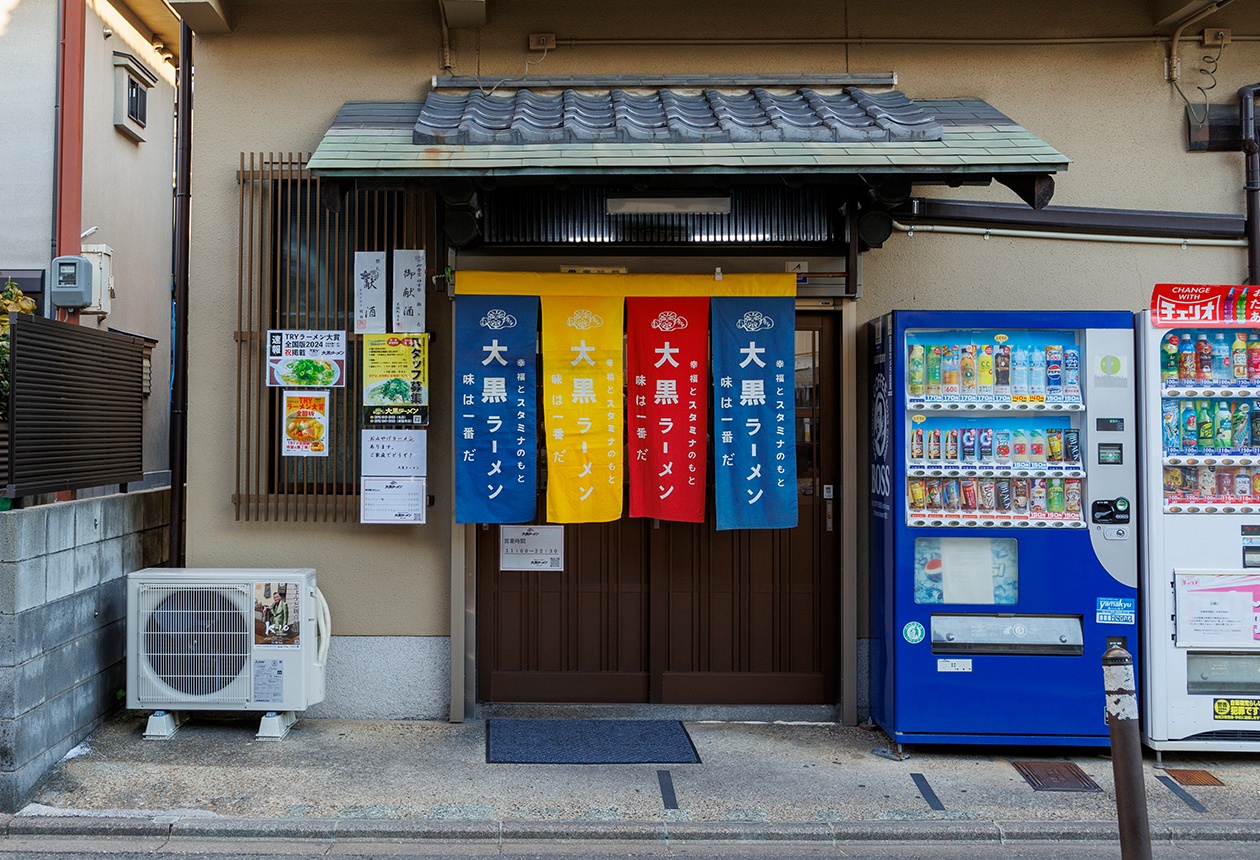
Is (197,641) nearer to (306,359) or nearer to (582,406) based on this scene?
(306,359)

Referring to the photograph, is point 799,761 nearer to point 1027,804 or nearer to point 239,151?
point 1027,804

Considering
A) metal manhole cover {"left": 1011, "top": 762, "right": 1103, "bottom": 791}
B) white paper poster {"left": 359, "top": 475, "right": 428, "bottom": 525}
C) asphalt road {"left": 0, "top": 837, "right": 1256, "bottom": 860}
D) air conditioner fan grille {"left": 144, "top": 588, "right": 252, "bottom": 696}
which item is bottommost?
asphalt road {"left": 0, "top": 837, "right": 1256, "bottom": 860}

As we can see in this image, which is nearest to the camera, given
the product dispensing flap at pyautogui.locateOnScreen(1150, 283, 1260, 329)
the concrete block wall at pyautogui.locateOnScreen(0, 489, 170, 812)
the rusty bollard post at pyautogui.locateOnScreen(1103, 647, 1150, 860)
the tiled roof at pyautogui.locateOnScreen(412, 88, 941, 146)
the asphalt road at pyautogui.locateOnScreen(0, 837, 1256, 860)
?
the rusty bollard post at pyautogui.locateOnScreen(1103, 647, 1150, 860)

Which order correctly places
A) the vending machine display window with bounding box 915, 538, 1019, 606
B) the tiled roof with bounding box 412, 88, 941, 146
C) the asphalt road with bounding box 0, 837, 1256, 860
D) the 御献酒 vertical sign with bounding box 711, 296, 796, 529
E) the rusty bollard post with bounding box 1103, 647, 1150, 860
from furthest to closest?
the 御献酒 vertical sign with bounding box 711, 296, 796, 529 → the vending machine display window with bounding box 915, 538, 1019, 606 → the tiled roof with bounding box 412, 88, 941, 146 → the asphalt road with bounding box 0, 837, 1256, 860 → the rusty bollard post with bounding box 1103, 647, 1150, 860

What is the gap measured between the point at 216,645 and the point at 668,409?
11.6ft

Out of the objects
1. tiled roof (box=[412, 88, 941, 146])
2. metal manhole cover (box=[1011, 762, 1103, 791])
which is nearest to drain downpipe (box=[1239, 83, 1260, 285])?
tiled roof (box=[412, 88, 941, 146])

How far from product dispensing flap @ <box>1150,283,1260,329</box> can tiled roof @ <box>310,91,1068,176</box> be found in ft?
4.35

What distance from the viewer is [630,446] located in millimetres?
6293

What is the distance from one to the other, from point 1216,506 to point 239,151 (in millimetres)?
7374

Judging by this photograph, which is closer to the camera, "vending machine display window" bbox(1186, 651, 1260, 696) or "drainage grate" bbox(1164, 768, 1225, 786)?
"drainage grate" bbox(1164, 768, 1225, 786)

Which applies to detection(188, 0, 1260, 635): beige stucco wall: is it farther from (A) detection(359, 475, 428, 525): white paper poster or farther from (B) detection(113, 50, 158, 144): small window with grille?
(B) detection(113, 50, 158, 144): small window with grille

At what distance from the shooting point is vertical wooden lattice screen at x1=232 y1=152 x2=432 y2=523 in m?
6.52

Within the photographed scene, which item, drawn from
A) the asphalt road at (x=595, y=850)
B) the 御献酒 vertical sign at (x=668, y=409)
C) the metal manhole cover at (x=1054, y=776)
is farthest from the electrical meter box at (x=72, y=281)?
the metal manhole cover at (x=1054, y=776)

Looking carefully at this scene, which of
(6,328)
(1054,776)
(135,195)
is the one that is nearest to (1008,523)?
(1054,776)
